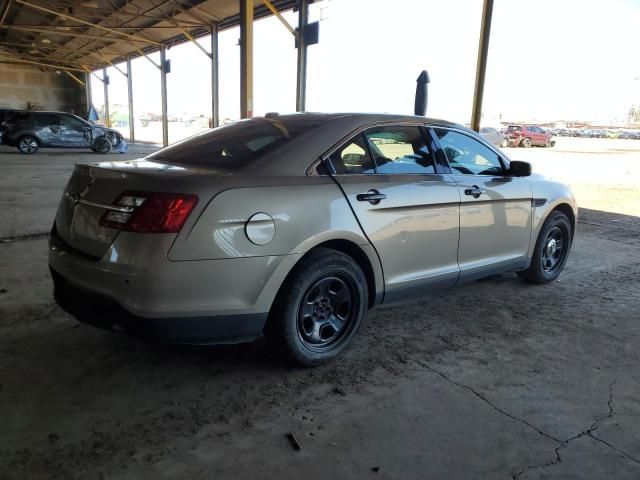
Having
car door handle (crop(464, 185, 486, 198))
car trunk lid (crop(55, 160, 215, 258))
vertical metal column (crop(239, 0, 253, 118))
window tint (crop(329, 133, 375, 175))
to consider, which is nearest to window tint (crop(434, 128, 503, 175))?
car door handle (crop(464, 185, 486, 198))

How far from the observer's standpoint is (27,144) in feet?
58.1

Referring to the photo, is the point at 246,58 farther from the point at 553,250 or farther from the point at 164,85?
the point at 164,85

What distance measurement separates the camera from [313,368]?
9.68 feet

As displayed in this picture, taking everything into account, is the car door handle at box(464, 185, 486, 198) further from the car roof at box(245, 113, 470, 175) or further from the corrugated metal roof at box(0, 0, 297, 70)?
the corrugated metal roof at box(0, 0, 297, 70)

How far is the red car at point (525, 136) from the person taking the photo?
101 ft

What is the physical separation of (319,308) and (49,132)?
1840cm

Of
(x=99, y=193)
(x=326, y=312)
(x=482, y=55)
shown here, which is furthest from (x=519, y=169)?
(x=482, y=55)

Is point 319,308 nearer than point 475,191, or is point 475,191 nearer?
point 319,308

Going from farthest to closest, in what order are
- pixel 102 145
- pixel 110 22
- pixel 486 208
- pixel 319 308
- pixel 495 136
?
pixel 495 136 → pixel 110 22 → pixel 102 145 → pixel 486 208 → pixel 319 308

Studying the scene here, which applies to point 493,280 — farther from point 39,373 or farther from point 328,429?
point 39,373

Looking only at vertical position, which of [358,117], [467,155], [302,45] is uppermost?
[302,45]

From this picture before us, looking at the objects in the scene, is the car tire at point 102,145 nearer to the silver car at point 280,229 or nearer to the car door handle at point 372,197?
the silver car at point 280,229

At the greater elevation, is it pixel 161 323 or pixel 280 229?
pixel 280 229

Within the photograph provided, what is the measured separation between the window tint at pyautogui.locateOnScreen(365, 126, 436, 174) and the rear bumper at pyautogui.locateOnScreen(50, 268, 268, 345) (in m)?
1.32
